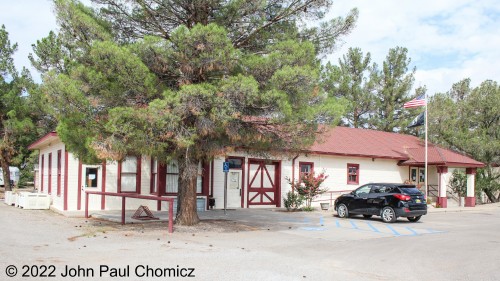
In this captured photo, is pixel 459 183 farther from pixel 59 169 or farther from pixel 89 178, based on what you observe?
pixel 59 169

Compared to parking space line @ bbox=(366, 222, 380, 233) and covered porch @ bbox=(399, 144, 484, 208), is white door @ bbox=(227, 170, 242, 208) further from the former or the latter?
covered porch @ bbox=(399, 144, 484, 208)

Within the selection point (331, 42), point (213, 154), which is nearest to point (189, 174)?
point (213, 154)

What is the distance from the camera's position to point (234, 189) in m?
24.7

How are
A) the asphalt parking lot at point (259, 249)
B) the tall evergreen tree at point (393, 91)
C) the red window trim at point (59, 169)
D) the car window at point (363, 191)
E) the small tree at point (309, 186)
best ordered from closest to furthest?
the asphalt parking lot at point (259, 249)
the car window at point (363, 191)
the red window trim at point (59, 169)
the small tree at point (309, 186)
the tall evergreen tree at point (393, 91)

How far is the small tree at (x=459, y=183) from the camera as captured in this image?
32.1 metres

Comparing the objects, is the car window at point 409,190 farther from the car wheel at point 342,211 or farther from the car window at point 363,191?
the car wheel at point 342,211

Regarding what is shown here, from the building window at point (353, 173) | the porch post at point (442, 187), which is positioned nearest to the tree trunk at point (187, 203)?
the building window at point (353, 173)

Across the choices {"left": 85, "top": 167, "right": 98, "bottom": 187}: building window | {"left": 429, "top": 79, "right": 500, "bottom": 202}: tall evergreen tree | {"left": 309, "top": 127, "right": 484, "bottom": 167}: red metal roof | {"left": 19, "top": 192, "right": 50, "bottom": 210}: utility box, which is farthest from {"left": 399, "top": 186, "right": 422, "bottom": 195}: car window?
{"left": 429, "top": 79, "right": 500, "bottom": 202}: tall evergreen tree

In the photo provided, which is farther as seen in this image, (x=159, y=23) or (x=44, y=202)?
(x=44, y=202)

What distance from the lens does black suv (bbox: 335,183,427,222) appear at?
63.5 ft

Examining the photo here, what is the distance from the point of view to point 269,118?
559 inches

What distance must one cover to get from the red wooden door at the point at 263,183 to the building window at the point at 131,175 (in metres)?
5.79

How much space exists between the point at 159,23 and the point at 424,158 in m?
21.8

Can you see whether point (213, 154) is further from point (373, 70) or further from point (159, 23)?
point (373, 70)
